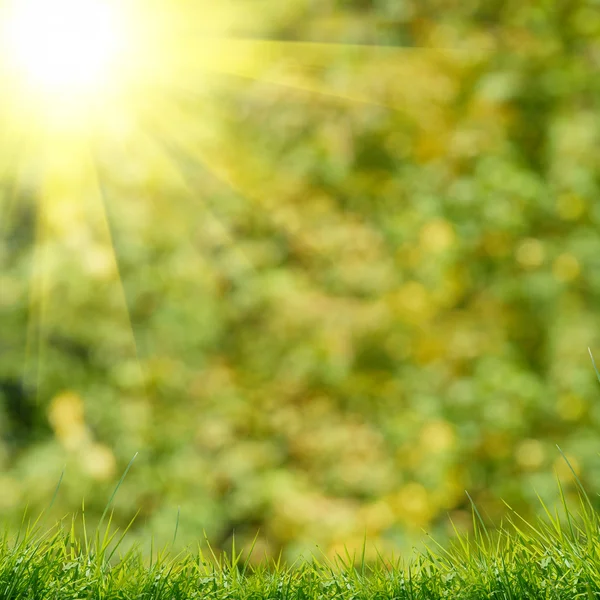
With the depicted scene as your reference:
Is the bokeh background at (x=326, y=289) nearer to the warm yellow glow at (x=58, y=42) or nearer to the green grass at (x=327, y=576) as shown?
the warm yellow glow at (x=58, y=42)

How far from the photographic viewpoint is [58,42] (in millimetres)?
3828

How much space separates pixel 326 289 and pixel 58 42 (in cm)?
198

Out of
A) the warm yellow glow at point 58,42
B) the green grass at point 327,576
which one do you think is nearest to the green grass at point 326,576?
the green grass at point 327,576

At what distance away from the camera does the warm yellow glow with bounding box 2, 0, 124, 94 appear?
3834mm

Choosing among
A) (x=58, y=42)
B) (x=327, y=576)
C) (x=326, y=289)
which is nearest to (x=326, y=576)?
(x=327, y=576)

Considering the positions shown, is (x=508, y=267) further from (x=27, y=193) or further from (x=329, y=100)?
(x=27, y=193)

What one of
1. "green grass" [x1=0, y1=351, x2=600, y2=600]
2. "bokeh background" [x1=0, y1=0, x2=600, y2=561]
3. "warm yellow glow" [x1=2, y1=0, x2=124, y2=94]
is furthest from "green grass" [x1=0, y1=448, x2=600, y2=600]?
"warm yellow glow" [x1=2, y1=0, x2=124, y2=94]

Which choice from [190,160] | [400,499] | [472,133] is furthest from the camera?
[190,160]

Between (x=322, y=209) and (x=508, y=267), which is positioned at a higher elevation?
(x=322, y=209)

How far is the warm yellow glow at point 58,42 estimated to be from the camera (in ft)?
12.6

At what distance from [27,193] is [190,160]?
916mm

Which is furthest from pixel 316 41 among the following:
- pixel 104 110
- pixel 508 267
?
pixel 508 267

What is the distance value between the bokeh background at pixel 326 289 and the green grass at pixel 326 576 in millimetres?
2116

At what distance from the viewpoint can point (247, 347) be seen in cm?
380
